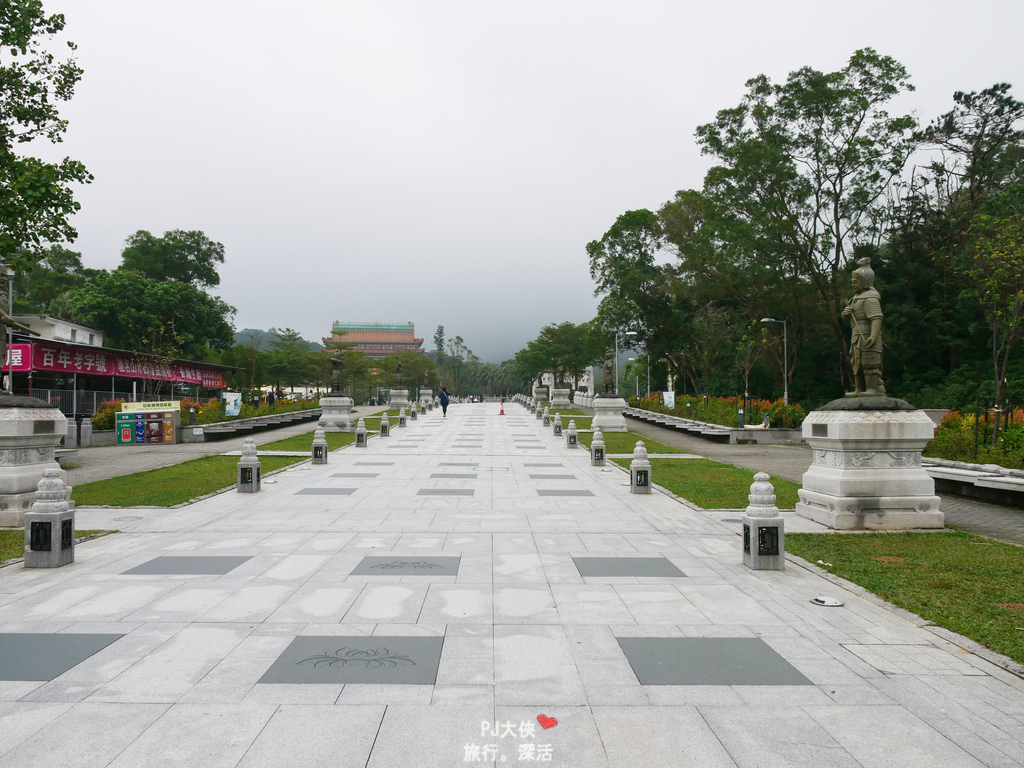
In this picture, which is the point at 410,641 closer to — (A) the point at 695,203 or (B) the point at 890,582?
(B) the point at 890,582

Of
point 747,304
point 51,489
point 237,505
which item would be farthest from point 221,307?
point 51,489

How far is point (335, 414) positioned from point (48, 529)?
22.6 metres

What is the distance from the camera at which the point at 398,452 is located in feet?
68.4

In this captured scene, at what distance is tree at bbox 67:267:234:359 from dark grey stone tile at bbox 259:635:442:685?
131 feet

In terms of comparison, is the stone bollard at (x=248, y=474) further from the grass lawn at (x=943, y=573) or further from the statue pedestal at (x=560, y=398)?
the statue pedestal at (x=560, y=398)

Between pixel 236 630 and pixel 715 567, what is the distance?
5120 millimetres

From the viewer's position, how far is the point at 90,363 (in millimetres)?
32625

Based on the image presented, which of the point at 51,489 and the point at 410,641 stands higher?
the point at 51,489

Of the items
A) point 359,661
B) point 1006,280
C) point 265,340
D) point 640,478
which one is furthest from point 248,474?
point 265,340

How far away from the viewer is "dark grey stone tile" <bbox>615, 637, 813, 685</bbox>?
4367mm

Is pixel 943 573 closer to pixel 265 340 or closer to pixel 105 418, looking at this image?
pixel 105 418

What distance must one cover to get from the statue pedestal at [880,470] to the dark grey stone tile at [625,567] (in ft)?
11.7

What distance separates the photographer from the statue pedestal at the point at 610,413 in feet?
95.7

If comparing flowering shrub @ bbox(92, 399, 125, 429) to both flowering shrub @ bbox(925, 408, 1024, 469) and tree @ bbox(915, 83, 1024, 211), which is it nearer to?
flowering shrub @ bbox(925, 408, 1024, 469)
